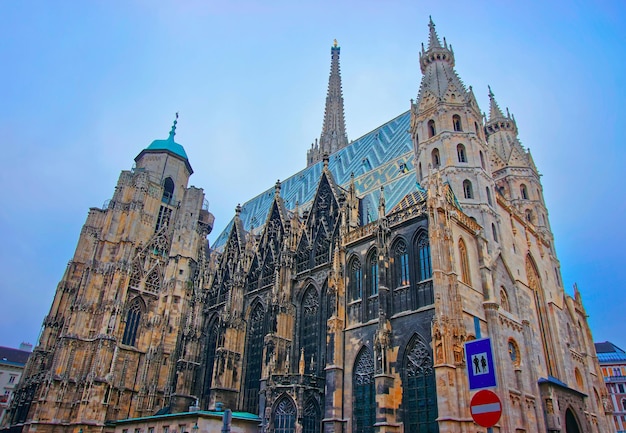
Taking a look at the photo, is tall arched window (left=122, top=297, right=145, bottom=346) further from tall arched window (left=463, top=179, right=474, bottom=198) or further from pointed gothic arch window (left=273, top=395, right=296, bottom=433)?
tall arched window (left=463, top=179, right=474, bottom=198)

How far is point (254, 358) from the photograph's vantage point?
3391 cm

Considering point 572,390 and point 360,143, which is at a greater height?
point 360,143

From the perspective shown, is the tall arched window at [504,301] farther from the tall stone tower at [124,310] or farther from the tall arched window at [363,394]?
the tall stone tower at [124,310]

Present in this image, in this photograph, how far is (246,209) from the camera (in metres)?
56.1

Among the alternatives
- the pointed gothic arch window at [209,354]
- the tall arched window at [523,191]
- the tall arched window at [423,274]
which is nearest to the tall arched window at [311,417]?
the tall arched window at [423,274]

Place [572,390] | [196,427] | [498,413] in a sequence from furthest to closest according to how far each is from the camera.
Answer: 1. [572,390]
2. [196,427]
3. [498,413]

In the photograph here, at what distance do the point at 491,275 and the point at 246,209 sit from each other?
34952 mm

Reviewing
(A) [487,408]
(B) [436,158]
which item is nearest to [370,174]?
(B) [436,158]

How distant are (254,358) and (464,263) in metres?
17.0

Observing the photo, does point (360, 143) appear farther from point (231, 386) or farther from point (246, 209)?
point (231, 386)

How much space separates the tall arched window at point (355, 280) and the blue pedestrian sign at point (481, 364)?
1709cm

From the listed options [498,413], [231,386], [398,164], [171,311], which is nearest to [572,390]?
[398,164]

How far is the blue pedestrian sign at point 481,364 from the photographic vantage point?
9.73 meters

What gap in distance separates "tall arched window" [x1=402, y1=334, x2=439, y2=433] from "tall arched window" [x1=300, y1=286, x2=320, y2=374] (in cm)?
725
